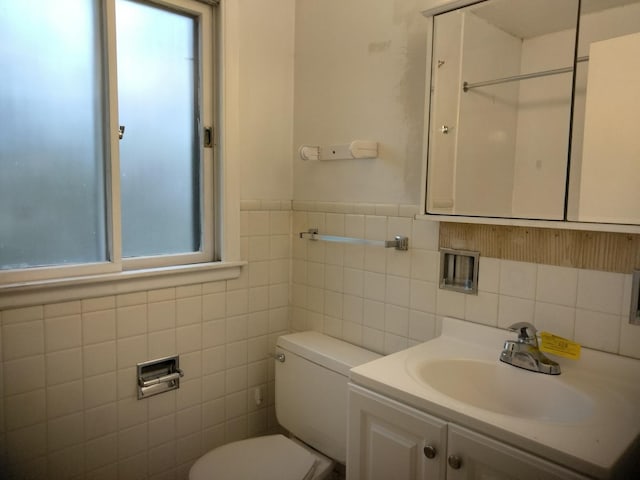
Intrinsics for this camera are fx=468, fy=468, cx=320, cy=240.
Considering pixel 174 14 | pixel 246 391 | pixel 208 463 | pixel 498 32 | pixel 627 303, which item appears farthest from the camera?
pixel 246 391

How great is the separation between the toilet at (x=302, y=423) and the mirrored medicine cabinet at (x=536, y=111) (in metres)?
0.67

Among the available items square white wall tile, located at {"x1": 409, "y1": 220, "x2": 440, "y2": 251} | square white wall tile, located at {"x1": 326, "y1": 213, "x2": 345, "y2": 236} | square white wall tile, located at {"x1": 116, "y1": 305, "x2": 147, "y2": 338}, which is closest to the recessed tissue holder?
square white wall tile, located at {"x1": 116, "y1": 305, "x2": 147, "y2": 338}

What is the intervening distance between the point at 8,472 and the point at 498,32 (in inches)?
80.8

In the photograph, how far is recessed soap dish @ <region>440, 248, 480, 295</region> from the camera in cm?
150

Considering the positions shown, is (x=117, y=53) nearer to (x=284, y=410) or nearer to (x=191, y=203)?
(x=191, y=203)

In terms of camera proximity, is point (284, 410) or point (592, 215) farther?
point (284, 410)

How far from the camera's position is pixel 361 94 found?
5.99 feet

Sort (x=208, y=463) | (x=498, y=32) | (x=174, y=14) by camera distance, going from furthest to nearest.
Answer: (x=174, y=14) → (x=208, y=463) → (x=498, y=32)

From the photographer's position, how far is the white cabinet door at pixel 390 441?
1.11 m

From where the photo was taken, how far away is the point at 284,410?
1.89m

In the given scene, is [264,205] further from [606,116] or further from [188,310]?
[606,116]

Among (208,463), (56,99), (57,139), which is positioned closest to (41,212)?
(57,139)

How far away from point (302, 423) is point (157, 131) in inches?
48.9

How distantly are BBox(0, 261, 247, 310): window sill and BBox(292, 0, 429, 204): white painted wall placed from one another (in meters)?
0.52
